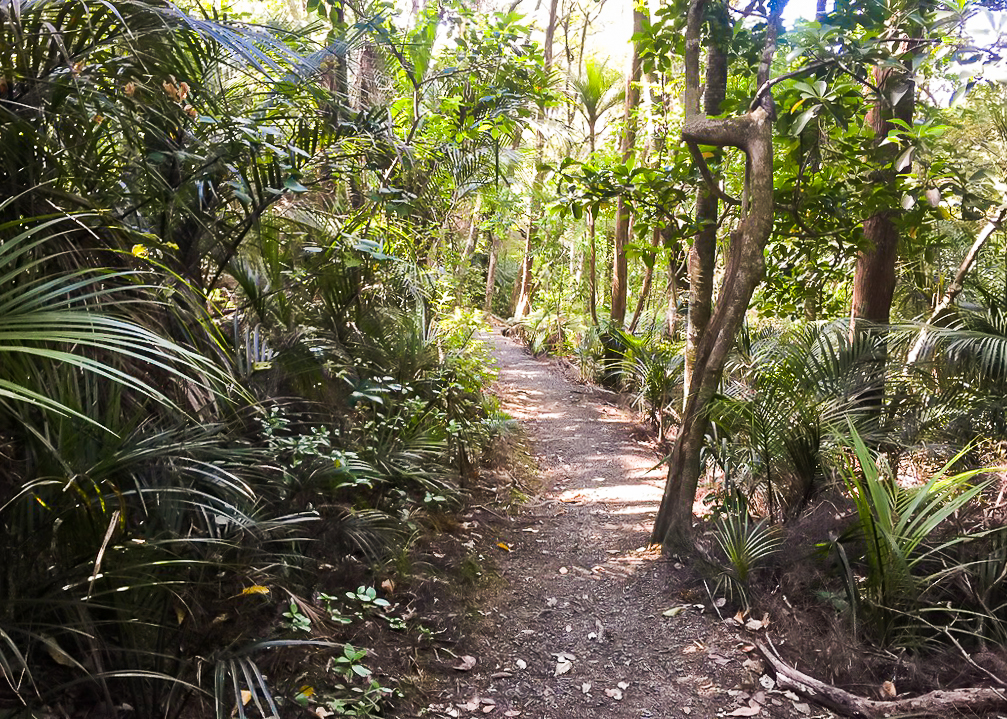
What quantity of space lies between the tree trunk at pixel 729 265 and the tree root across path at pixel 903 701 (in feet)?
4.64

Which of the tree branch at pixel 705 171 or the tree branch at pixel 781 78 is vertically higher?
the tree branch at pixel 781 78

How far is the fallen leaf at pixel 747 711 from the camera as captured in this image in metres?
3.03

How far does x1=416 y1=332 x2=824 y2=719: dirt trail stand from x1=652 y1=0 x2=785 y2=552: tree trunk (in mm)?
392

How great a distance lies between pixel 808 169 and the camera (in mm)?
4961

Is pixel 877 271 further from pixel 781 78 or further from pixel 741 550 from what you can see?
pixel 741 550

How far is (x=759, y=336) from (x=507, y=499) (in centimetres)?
342

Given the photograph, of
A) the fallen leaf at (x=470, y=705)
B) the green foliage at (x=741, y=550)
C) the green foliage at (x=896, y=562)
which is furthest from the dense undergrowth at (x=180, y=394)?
the green foliage at (x=896, y=562)

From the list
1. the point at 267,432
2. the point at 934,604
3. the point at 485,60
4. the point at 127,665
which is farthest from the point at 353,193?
the point at 934,604

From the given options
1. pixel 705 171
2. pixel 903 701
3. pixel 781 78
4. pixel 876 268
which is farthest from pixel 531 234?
pixel 903 701

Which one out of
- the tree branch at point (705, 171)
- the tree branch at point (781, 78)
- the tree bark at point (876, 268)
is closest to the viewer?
the tree branch at point (781, 78)

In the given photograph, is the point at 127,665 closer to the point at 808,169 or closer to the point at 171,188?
the point at 171,188

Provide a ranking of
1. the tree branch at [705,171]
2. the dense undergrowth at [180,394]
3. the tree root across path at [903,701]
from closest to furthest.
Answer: the dense undergrowth at [180,394] → the tree root across path at [903,701] → the tree branch at [705,171]

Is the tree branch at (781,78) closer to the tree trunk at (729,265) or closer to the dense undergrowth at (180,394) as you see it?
the tree trunk at (729,265)

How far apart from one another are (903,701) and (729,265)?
99.2 inches
